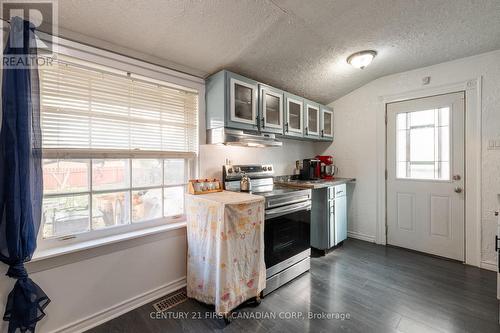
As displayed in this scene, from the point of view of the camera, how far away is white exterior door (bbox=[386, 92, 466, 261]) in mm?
2736

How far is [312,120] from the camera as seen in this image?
3.30 meters

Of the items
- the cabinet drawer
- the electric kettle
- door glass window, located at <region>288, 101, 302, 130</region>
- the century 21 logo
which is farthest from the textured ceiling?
the cabinet drawer

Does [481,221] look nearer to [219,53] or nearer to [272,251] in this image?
[272,251]

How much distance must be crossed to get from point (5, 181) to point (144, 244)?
1.02 metres

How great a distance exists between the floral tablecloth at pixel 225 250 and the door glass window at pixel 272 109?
113 cm

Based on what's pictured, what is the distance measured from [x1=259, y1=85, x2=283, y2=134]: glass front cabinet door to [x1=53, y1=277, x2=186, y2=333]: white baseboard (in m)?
1.87

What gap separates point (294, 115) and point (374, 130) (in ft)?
4.39

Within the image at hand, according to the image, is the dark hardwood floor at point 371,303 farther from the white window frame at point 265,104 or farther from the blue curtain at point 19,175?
the white window frame at point 265,104

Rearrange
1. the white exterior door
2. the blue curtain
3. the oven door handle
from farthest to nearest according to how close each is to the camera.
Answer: the white exterior door, the oven door handle, the blue curtain

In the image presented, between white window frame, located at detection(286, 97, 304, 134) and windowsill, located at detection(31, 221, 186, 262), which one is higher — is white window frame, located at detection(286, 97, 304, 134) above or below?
above

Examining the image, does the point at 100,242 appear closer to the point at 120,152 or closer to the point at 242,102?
the point at 120,152

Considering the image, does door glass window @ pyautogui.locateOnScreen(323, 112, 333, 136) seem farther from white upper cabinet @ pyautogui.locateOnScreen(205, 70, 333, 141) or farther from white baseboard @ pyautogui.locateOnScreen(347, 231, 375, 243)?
white baseboard @ pyautogui.locateOnScreen(347, 231, 375, 243)

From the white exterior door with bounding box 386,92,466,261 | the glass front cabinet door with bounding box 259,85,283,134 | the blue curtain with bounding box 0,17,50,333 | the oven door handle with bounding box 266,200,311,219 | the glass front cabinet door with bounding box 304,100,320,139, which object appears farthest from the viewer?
the glass front cabinet door with bounding box 304,100,320,139

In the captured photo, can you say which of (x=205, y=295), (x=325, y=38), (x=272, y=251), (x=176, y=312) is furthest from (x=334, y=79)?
(x=176, y=312)
